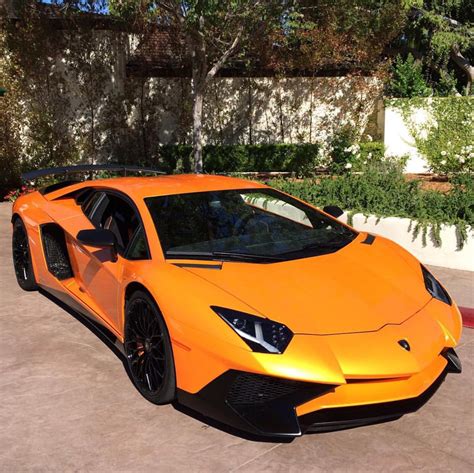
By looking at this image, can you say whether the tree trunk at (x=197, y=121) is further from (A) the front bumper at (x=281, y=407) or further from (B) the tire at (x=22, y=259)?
(A) the front bumper at (x=281, y=407)

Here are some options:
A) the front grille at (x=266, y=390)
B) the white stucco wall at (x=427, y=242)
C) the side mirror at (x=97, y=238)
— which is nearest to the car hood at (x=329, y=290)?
the front grille at (x=266, y=390)

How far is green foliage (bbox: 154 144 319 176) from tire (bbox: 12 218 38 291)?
11093 mm

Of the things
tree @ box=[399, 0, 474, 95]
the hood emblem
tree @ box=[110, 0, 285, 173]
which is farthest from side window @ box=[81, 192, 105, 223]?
tree @ box=[399, 0, 474, 95]

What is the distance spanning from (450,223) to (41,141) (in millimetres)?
10279

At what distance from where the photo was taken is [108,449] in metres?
2.93

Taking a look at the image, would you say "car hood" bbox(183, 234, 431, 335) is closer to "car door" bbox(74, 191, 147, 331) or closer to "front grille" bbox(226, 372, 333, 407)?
"front grille" bbox(226, 372, 333, 407)

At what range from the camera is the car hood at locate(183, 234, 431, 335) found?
2.98 meters

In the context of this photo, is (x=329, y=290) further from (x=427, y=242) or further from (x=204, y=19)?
(x=204, y=19)

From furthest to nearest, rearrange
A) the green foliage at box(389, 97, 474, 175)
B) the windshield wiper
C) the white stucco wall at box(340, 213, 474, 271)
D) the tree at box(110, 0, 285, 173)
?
the green foliage at box(389, 97, 474, 175) < the tree at box(110, 0, 285, 173) < the white stucco wall at box(340, 213, 474, 271) < the windshield wiper

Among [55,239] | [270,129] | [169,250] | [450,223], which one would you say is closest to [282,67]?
[270,129]

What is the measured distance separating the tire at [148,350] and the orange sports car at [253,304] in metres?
0.01

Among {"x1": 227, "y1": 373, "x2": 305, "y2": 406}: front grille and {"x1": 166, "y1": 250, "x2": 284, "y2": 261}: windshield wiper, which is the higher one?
{"x1": 166, "y1": 250, "x2": 284, "y2": 261}: windshield wiper

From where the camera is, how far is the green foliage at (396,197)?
267 inches

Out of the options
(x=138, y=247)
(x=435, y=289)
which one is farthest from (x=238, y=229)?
(x=435, y=289)
